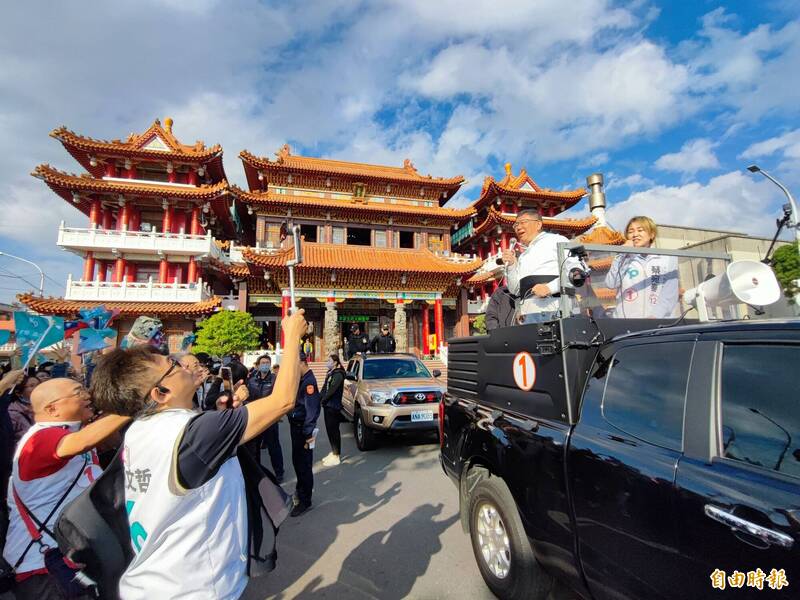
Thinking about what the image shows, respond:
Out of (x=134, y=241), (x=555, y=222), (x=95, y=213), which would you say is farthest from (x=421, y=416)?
(x=95, y=213)

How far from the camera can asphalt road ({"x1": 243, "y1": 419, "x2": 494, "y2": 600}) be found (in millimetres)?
2705

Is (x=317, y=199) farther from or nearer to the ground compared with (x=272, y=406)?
farther from the ground

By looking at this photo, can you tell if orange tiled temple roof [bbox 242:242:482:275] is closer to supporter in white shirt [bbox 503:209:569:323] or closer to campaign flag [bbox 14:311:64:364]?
campaign flag [bbox 14:311:64:364]

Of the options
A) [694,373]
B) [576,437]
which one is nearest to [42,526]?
[576,437]

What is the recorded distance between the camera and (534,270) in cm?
311

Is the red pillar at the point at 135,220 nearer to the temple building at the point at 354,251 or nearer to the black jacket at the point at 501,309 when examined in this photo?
the temple building at the point at 354,251

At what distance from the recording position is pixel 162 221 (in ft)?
67.9

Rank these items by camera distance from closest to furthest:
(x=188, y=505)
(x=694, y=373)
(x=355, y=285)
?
(x=188, y=505)
(x=694, y=373)
(x=355, y=285)

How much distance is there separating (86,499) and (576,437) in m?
2.13

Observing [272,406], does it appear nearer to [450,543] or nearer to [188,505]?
[188,505]

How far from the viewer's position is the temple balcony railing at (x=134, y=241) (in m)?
18.3

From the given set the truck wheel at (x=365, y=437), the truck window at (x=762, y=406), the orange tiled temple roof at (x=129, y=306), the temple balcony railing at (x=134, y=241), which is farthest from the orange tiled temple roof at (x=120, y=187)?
the truck window at (x=762, y=406)

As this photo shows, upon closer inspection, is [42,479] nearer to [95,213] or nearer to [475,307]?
[475,307]

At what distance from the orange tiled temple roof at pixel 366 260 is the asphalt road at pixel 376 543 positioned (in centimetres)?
1335
